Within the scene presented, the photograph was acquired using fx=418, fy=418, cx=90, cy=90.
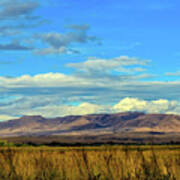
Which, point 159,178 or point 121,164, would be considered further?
point 121,164

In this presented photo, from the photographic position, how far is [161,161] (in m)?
13.3

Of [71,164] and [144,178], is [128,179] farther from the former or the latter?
[71,164]

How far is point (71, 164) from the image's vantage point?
13.4 m

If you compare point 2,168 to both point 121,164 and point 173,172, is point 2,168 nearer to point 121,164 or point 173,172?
point 121,164

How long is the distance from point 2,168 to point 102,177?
3019mm

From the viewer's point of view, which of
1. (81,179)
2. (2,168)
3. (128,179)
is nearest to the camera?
(128,179)

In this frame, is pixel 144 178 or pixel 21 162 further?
pixel 21 162

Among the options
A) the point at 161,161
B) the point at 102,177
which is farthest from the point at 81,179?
the point at 161,161

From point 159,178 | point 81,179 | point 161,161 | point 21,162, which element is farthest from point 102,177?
point 21,162

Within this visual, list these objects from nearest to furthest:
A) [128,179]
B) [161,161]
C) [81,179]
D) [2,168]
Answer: [128,179] → [81,179] → [2,168] → [161,161]

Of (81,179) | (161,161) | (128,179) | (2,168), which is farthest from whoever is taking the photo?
(161,161)

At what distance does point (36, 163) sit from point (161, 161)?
13.0 ft

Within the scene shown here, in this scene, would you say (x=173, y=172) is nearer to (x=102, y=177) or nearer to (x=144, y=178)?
(x=144, y=178)

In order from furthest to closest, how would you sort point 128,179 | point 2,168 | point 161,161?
point 161,161
point 2,168
point 128,179
